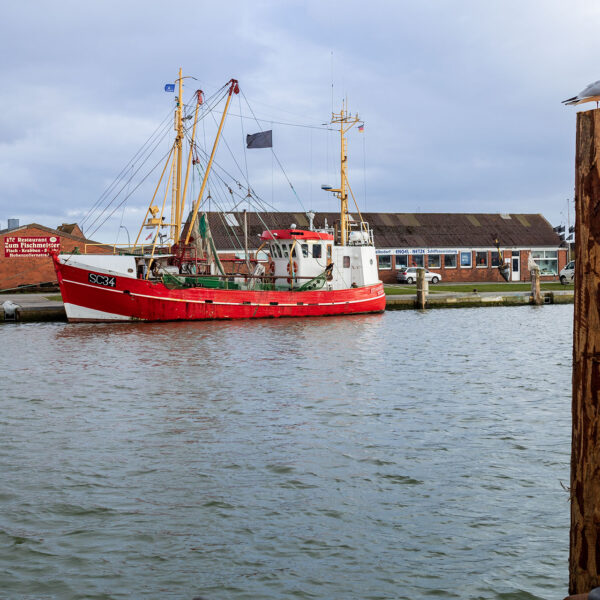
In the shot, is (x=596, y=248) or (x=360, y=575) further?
(x=360, y=575)

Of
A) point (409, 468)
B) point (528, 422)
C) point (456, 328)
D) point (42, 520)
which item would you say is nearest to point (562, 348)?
point (456, 328)

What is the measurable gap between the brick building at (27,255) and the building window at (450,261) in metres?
29.5

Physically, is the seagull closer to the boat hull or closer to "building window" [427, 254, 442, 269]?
the boat hull

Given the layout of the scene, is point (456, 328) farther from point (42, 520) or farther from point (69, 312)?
point (42, 520)

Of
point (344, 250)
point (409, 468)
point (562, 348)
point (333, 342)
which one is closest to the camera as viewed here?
point (409, 468)

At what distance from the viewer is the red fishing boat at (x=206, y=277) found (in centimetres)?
3247

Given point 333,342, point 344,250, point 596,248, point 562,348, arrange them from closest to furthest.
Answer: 1. point 596,248
2. point 562,348
3. point 333,342
4. point 344,250

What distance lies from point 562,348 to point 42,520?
19024 millimetres

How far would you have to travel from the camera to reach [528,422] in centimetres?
1297

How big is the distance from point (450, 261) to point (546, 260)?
28.4 feet

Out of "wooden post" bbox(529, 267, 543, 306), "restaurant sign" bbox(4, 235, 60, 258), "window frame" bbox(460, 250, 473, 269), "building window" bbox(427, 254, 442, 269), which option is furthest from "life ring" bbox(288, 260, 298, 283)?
"window frame" bbox(460, 250, 473, 269)

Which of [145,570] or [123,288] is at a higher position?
[123,288]

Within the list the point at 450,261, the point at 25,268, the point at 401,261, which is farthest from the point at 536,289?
the point at 25,268

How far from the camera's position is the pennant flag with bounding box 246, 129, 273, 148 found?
36.9 meters
